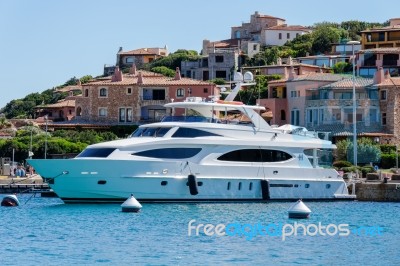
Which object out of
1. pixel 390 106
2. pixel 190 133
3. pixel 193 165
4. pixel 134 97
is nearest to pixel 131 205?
pixel 193 165

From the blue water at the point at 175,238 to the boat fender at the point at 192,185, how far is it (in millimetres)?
558

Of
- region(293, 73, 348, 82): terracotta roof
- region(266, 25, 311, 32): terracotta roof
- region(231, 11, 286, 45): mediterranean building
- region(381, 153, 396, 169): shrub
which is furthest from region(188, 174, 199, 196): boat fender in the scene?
region(231, 11, 286, 45): mediterranean building

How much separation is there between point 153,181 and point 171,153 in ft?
4.55

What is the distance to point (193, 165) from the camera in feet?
161

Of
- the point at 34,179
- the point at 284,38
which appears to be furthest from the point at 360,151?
the point at 284,38

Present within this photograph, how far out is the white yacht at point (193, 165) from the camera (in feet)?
159

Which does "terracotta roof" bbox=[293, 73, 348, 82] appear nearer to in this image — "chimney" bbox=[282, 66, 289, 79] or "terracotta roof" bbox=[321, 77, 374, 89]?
"terracotta roof" bbox=[321, 77, 374, 89]

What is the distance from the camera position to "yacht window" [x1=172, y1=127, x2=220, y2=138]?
4912 cm

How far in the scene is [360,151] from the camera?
72688 millimetres

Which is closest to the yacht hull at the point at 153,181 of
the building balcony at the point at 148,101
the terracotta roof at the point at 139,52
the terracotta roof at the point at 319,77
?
the terracotta roof at the point at 319,77

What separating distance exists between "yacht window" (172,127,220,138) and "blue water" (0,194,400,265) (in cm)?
293

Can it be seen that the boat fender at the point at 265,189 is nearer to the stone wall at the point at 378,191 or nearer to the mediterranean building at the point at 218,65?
the stone wall at the point at 378,191

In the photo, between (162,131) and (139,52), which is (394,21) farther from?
(162,131)

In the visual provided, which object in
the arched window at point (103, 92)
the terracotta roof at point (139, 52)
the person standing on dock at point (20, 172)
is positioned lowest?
the person standing on dock at point (20, 172)
